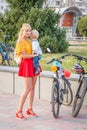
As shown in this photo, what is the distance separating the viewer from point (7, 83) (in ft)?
26.2

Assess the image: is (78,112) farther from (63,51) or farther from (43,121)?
(63,51)

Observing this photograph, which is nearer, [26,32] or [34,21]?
[26,32]

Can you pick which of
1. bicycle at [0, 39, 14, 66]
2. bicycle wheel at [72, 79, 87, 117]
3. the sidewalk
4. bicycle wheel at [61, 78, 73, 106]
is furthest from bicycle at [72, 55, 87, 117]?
bicycle at [0, 39, 14, 66]

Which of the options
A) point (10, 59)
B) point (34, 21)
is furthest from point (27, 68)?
point (34, 21)

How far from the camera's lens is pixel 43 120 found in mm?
5812

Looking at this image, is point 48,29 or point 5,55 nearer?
point 5,55

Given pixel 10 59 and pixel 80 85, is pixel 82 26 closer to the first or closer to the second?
pixel 10 59

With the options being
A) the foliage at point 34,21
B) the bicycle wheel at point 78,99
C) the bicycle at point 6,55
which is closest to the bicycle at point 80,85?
the bicycle wheel at point 78,99

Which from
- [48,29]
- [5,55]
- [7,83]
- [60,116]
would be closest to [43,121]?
[60,116]

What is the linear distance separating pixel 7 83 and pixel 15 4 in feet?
34.3

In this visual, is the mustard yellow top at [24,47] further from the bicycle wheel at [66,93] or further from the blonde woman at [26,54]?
the bicycle wheel at [66,93]

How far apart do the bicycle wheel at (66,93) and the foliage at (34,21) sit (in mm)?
10755

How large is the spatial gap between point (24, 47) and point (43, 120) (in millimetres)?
1155

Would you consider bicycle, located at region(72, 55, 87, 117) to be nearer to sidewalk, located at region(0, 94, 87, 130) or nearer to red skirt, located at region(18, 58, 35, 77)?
sidewalk, located at region(0, 94, 87, 130)
